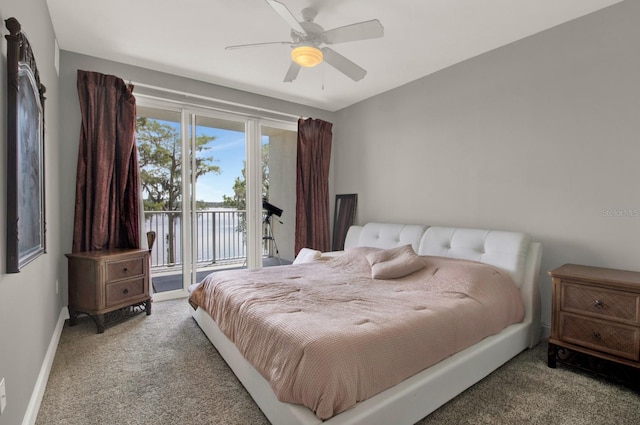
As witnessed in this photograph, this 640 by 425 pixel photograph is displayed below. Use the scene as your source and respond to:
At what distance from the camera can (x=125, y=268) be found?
2.97 metres

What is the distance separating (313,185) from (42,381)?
3478 mm

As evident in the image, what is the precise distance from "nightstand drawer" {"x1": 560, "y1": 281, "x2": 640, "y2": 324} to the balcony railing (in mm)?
3563

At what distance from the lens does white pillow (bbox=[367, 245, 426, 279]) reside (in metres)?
2.64

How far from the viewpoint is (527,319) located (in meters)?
2.46

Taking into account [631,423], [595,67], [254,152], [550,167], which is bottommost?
[631,423]

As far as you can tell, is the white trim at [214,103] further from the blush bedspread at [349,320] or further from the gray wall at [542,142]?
the blush bedspread at [349,320]

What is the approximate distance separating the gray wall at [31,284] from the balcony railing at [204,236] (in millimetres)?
1117

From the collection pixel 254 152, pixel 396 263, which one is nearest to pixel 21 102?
pixel 396 263

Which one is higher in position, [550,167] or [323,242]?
[550,167]

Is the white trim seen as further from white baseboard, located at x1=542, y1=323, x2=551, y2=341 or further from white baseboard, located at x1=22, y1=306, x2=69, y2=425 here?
white baseboard, located at x1=542, y1=323, x2=551, y2=341

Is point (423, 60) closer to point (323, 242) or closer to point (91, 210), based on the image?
point (323, 242)

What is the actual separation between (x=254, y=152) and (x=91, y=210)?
197 centimetres

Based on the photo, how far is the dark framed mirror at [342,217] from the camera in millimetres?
4609

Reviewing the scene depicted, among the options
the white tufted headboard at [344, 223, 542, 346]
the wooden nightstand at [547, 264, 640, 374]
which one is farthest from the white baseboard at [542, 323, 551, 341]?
the wooden nightstand at [547, 264, 640, 374]
